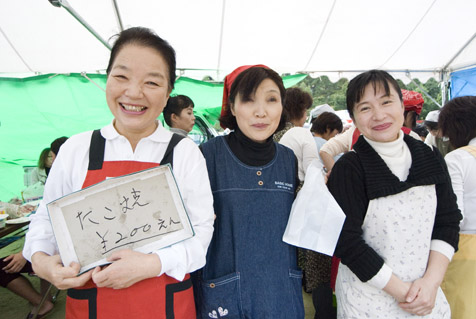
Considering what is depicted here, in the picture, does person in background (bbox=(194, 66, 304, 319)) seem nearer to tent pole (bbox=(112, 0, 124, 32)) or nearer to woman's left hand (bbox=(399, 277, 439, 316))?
woman's left hand (bbox=(399, 277, 439, 316))

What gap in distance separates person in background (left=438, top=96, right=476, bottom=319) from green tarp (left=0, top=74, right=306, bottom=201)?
4521mm

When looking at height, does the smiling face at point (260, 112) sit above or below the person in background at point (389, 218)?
above

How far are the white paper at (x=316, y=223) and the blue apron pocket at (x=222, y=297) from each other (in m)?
0.27

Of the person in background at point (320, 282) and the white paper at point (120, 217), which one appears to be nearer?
the white paper at point (120, 217)

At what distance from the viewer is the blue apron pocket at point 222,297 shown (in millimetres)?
1014

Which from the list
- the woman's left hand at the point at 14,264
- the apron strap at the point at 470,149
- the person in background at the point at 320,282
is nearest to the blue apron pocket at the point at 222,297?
the person in background at the point at 320,282

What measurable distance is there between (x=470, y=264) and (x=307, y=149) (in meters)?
1.15

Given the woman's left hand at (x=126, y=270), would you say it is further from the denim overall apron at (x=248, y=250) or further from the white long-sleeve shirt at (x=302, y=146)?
the white long-sleeve shirt at (x=302, y=146)

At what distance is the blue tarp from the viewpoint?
491cm

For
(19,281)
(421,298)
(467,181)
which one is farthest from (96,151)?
(19,281)

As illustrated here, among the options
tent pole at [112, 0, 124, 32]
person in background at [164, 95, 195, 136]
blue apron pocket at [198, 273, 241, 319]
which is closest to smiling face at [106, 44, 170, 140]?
blue apron pocket at [198, 273, 241, 319]

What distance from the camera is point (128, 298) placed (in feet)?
2.81

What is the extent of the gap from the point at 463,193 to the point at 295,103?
4.90 ft

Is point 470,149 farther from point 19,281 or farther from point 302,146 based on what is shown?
point 19,281
